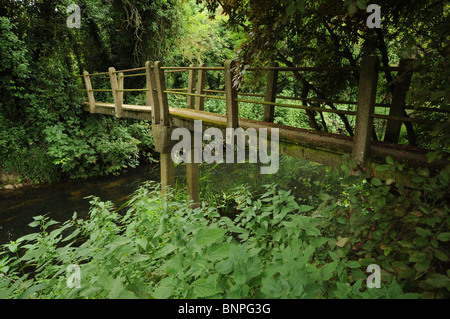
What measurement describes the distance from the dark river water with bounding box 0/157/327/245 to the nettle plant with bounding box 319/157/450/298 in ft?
13.8

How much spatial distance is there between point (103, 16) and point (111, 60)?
1521 mm

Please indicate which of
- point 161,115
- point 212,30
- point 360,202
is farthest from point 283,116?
point 360,202

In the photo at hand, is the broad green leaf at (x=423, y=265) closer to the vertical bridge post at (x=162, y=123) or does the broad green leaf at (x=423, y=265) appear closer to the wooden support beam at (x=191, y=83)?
the vertical bridge post at (x=162, y=123)

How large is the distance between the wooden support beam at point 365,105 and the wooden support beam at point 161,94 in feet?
12.3

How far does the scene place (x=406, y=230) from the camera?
176cm

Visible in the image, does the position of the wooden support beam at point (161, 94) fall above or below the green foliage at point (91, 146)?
above

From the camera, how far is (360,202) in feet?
6.15

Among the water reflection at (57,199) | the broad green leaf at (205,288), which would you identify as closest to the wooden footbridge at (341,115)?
the broad green leaf at (205,288)

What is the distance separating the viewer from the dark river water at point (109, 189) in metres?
6.71

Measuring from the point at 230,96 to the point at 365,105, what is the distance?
1747 millimetres

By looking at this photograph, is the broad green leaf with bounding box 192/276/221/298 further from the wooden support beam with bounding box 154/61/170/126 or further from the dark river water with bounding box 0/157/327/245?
the dark river water with bounding box 0/157/327/245

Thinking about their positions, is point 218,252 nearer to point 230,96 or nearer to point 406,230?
point 406,230

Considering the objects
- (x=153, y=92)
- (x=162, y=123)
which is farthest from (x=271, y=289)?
(x=153, y=92)
